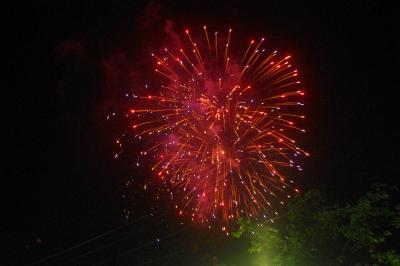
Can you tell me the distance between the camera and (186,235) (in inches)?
583

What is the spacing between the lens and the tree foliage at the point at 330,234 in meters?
11.4

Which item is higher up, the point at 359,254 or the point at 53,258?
the point at 53,258

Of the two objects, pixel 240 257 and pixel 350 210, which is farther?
pixel 240 257

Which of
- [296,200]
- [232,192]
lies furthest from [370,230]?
[232,192]

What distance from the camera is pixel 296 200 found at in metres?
12.7

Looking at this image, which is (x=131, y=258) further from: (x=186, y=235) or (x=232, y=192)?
(x=232, y=192)

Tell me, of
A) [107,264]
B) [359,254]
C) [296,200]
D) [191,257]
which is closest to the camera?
[359,254]

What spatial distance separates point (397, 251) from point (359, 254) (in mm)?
1082

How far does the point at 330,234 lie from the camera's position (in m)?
11.7

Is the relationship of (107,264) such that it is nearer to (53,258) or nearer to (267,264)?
(53,258)

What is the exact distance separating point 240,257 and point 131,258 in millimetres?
4511

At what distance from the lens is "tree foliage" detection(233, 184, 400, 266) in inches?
449

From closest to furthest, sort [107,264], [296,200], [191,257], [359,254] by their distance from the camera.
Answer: [359,254] → [296,200] → [191,257] → [107,264]

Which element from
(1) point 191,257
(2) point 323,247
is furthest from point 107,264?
(2) point 323,247
